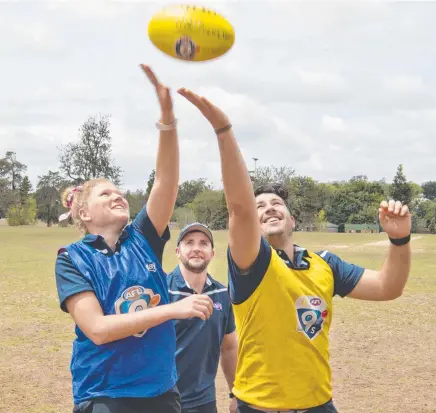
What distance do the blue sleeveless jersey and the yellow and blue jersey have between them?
420 mm

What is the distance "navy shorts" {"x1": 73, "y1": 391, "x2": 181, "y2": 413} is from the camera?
3.08 metres

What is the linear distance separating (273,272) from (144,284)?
2.29 feet

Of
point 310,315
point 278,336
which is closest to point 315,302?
point 310,315

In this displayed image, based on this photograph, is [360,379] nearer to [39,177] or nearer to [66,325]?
[66,325]

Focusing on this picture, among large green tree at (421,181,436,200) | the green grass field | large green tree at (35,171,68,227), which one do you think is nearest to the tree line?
large green tree at (35,171,68,227)

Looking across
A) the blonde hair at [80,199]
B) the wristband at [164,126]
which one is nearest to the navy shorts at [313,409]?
the blonde hair at [80,199]

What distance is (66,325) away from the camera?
11.2 m

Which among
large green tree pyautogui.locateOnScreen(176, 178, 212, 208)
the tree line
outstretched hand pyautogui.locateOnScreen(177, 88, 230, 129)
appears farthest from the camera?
large green tree pyautogui.locateOnScreen(176, 178, 212, 208)

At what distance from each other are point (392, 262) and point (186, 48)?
1754 mm

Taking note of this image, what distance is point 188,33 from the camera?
3.54 m

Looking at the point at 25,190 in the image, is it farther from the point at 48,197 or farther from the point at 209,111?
the point at 209,111

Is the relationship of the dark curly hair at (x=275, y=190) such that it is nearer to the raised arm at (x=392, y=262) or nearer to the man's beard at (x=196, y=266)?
the raised arm at (x=392, y=262)

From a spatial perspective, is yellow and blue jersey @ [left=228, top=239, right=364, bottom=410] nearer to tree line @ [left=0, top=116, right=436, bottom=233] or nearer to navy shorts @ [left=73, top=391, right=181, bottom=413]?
navy shorts @ [left=73, top=391, right=181, bottom=413]

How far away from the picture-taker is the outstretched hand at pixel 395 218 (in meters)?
3.49
